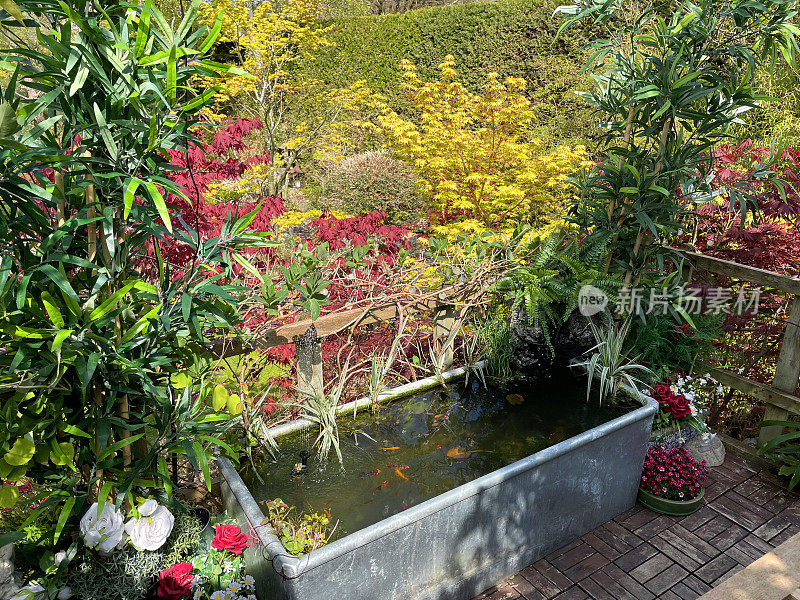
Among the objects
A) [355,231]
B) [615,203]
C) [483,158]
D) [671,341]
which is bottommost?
[671,341]

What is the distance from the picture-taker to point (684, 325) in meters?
3.49

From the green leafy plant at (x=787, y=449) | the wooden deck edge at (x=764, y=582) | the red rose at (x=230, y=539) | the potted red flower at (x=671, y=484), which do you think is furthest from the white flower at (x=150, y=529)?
the green leafy plant at (x=787, y=449)

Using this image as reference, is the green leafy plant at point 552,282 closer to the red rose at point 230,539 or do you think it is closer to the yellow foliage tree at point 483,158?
the red rose at point 230,539

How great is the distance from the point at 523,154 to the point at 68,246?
16.6 ft

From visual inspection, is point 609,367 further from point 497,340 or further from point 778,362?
point 778,362

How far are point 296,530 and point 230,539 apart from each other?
0.74 ft

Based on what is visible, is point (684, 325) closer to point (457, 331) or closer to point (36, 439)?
point (457, 331)

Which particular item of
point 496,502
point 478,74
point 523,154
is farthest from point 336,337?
point 478,74

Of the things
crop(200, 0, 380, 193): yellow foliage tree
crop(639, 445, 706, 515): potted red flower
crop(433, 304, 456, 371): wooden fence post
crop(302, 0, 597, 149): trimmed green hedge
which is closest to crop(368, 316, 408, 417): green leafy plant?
crop(433, 304, 456, 371): wooden fence post

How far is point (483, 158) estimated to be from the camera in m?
6.06

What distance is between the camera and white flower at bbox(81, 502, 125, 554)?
175 cm

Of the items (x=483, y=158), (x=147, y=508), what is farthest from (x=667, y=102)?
(x=483, y=158)

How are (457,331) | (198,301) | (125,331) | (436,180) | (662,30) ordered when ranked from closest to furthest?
(125,331) → (198,301) → (662,30) → (457,331) → (436,180)

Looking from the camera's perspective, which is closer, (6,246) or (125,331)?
(6,246)
